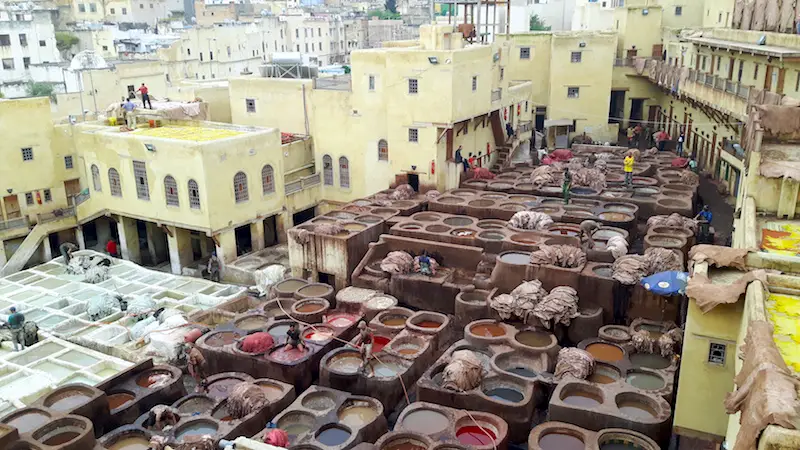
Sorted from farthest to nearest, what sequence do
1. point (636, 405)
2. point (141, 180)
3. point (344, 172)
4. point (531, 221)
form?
point (344, 172)
point (141, 180)
point (531, 221)
point (636, 405)

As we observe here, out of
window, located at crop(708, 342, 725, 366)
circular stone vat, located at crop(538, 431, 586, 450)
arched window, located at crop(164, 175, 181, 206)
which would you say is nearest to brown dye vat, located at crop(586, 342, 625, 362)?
→ circular stone vat, located at crop(538, 431, 586, 450)

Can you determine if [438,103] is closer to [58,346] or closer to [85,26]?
[58,346]

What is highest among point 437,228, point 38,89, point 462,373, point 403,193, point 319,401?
point 38,89

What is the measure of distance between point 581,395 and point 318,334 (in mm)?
8508

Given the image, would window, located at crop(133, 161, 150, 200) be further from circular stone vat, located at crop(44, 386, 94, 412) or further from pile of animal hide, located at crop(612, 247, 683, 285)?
pile of animal hide, located at crop(612, 247, 683, 285)

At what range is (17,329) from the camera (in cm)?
2278

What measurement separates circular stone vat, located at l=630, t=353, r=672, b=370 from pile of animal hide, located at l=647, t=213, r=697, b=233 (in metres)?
8.12

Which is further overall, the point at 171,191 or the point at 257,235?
the point at 257,235

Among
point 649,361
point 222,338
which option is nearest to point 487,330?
point 649,361

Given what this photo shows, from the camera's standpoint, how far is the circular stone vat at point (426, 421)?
52.4 feet

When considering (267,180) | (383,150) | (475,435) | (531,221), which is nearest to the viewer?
(475,435)

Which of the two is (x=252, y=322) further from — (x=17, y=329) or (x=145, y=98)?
(x=145, y=98)

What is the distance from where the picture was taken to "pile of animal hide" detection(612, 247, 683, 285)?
20406 millimetres

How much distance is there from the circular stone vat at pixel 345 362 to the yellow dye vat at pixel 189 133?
1427 cm
